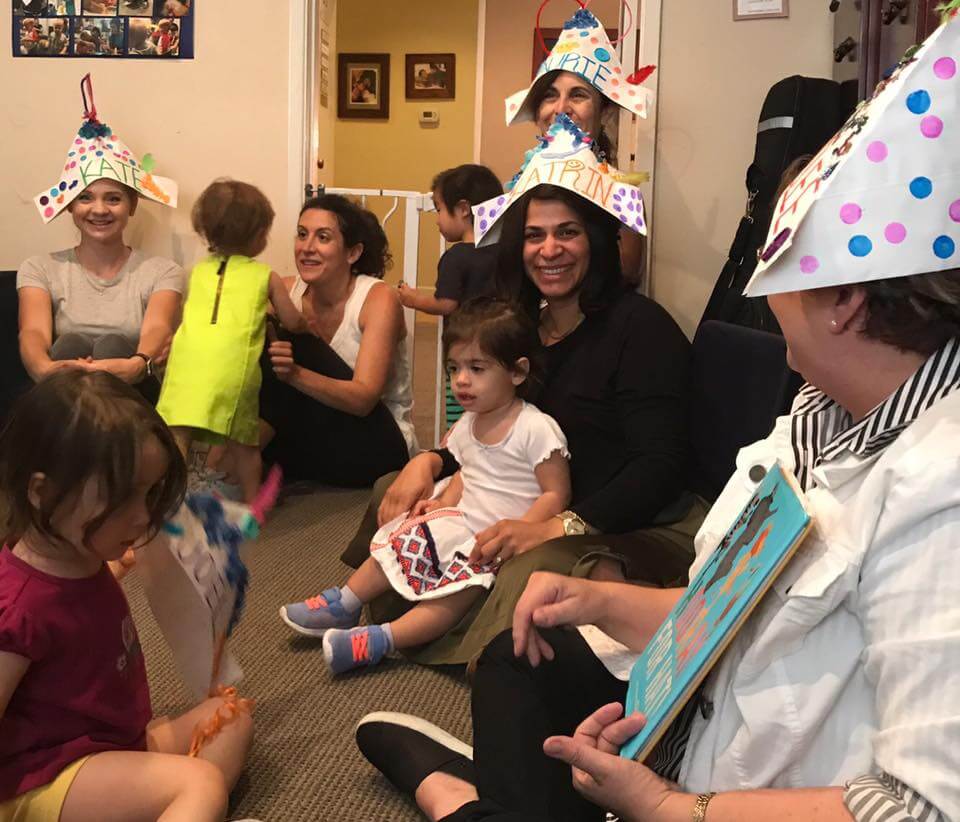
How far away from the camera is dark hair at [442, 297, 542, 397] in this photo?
1851 millimetres

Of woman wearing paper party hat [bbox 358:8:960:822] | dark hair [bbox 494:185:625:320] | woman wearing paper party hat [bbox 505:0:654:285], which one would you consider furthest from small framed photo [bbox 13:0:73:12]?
woman wearing paper party hat [bbox 358:8:960:822]

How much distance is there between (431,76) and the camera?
6.31m

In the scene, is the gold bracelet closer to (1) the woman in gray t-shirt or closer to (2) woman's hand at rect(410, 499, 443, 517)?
(2) woman's hand at rect(410, 499, 443, 517)

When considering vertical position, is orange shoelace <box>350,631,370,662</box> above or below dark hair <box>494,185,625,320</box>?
below

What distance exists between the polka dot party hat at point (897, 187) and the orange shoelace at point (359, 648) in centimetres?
128

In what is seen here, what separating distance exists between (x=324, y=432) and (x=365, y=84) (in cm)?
416

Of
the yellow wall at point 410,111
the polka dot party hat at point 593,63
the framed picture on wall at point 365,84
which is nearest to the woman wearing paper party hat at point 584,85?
the polka dot party hat at point 593,63

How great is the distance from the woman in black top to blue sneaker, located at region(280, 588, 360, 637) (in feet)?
0.30

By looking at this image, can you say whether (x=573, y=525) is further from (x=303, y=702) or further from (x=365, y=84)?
(x=365, y=84)

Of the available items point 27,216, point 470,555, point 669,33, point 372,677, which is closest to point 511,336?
point 470,555

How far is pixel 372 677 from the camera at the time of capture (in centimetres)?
182

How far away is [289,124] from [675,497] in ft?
7.44

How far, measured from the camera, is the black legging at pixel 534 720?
109cm

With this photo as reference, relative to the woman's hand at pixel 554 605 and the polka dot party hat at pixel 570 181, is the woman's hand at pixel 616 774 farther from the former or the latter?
the polka dot party hat at pixel 570 181
